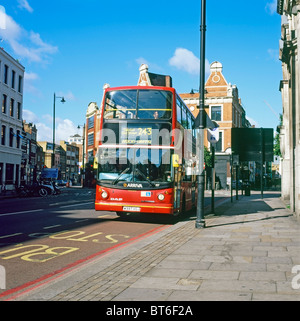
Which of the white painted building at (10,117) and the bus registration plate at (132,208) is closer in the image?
the bus registration plate at (132,208)

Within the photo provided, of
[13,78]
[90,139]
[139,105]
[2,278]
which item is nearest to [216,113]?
[13,78]

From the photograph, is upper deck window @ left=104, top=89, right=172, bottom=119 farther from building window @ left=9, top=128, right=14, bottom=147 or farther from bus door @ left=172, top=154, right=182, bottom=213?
building window @ left=9, top=128, right=14, bottom=147

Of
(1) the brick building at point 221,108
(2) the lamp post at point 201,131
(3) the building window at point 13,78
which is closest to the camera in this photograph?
(2) the lamp post at point 201,131

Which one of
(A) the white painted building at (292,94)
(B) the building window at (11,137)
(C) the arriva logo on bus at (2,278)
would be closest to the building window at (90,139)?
(B) the building window at (11,137)

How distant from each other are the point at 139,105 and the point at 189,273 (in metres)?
8.38

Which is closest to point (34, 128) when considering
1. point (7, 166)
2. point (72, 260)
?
point (7, 166)

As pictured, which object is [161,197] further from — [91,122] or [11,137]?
[91,122]

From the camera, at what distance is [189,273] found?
19.5 ft

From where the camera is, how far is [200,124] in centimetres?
1202

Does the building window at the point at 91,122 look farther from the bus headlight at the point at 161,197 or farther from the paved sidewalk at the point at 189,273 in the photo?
the paved sidewalk at the point at 189,273

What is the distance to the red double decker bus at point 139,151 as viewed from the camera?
43.5 ft

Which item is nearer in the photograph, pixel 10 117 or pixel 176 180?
pixel 176 180

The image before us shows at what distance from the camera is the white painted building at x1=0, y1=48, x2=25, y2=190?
42.3 m
